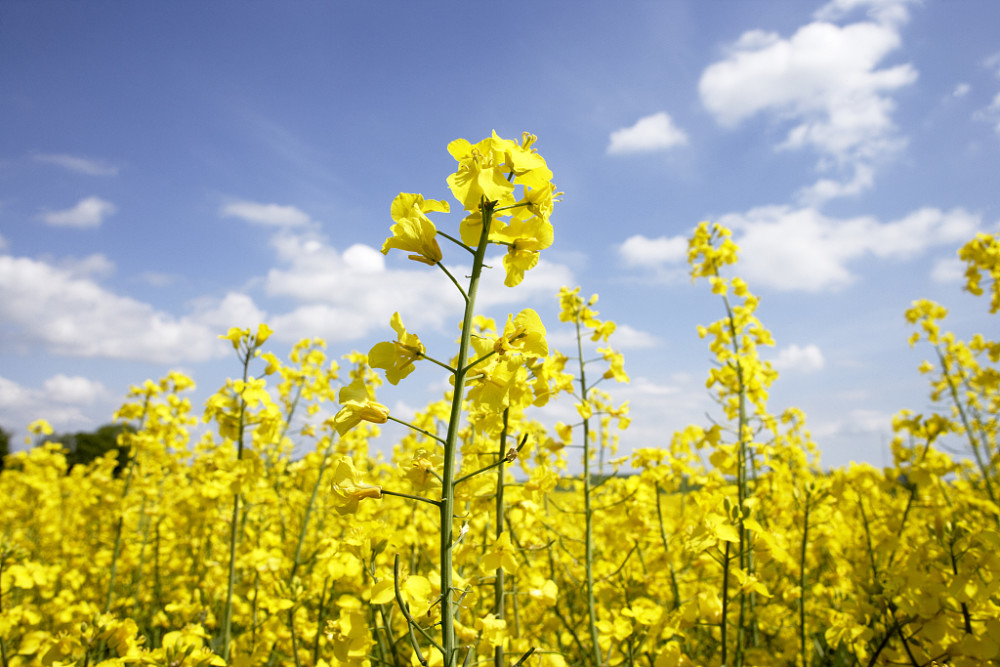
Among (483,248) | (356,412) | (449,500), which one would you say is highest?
(483,248)

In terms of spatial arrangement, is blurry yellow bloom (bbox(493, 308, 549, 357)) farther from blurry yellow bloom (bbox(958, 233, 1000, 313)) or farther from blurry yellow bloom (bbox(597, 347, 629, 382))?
blurry yellow bloom (bbox(958, 233, 1000, 313))

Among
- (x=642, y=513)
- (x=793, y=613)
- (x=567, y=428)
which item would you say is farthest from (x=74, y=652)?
(x=793, y=613)

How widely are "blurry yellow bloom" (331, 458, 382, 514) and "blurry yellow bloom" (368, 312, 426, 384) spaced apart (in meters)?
0.26

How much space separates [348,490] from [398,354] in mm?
379

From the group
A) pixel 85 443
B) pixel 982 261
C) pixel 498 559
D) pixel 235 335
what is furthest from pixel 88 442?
pixel 982 261

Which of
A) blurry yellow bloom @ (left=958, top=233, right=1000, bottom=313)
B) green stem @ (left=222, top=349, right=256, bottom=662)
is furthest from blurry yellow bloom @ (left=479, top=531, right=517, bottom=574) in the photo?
blurry yellow bloom @ (left=958, top=233, right=1000, bottom=313)

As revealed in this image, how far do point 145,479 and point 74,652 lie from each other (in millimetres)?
3379

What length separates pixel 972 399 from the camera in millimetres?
6379

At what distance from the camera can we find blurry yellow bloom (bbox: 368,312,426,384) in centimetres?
131

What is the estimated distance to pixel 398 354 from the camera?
1.33 metres

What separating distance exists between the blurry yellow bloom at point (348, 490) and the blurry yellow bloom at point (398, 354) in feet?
0.86

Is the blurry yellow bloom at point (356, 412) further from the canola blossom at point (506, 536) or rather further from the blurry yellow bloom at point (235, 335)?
the blurry yellow bloom at point (235, 335)

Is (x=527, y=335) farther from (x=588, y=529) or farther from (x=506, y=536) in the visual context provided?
(x=588, y=529)

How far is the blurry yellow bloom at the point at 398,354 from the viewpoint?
1310 mm
